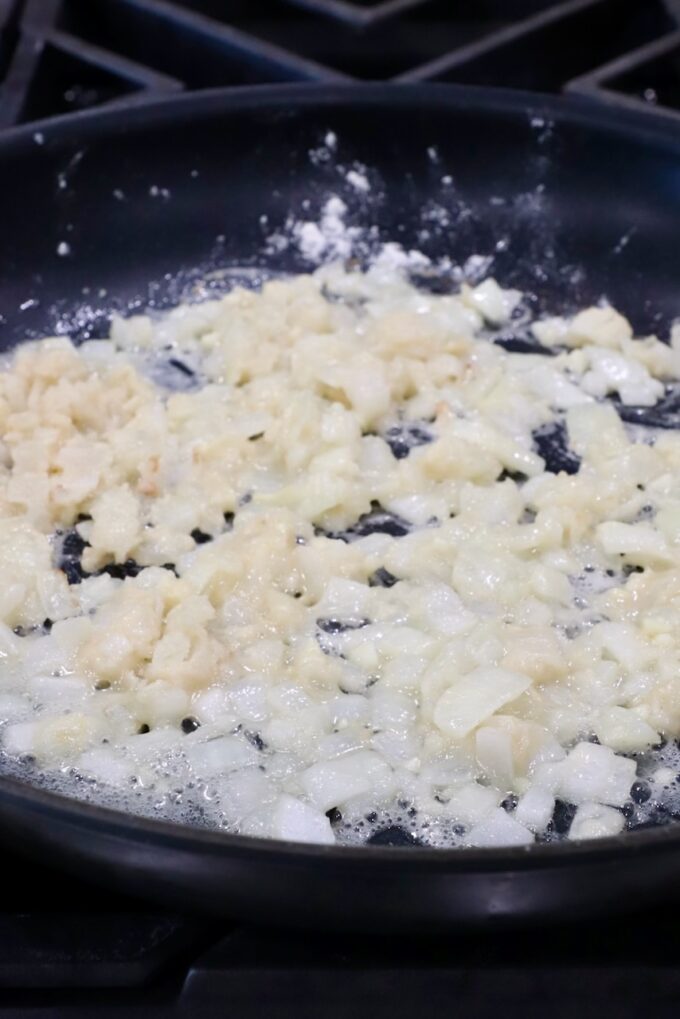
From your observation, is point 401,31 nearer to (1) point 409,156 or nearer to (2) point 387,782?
(1) point 409,156

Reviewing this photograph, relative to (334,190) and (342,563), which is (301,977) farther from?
(334,190)

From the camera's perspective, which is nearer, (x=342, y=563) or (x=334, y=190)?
(x=342, y=563)

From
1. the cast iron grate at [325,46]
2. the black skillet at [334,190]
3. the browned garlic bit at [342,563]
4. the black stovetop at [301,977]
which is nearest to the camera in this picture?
the black stovetop at [301,977]

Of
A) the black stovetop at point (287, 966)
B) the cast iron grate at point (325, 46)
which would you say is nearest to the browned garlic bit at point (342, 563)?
the black stovetop at point (287, 966)

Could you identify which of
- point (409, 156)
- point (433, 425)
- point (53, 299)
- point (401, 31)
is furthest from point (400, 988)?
point (401, 31)

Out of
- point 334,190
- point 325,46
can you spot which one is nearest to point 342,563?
point 334,190

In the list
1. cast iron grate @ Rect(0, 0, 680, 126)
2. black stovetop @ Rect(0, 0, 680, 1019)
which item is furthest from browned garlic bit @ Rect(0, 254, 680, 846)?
cast iron grate @ Rect(0, 0, 680, 126)

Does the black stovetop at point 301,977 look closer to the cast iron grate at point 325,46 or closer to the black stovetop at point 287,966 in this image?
the black stovetop at point 287,966

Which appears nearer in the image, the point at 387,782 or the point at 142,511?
the point at 387,782
